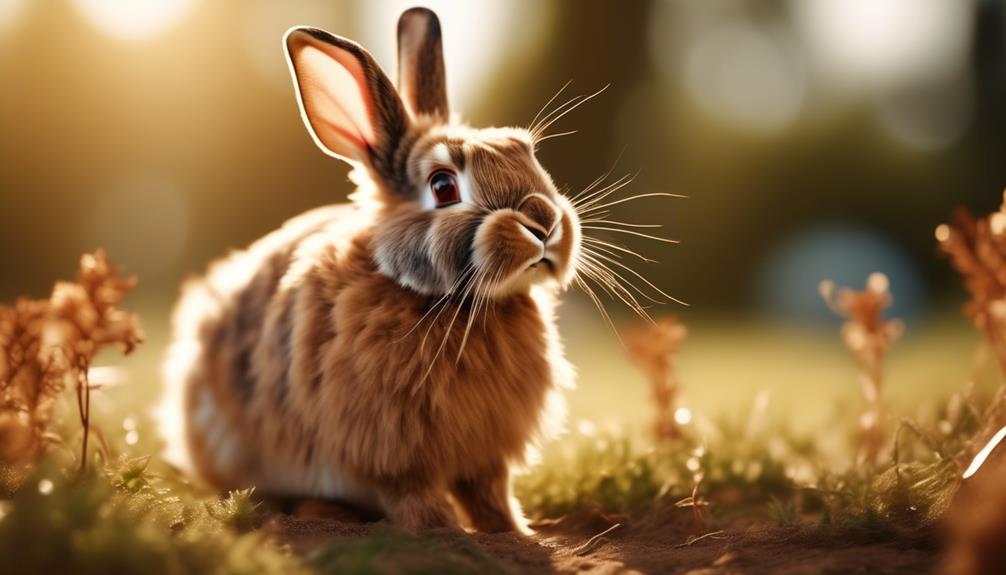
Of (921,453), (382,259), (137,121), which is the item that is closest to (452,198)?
(382,259)

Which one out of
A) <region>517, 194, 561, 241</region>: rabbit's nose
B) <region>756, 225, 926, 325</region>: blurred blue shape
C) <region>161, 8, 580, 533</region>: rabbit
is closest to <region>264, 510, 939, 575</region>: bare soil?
<region>161, 8, 580, 533</region>: rabbit

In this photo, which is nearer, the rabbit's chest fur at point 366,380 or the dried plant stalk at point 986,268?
the rabbit's chest fur at point 366,380

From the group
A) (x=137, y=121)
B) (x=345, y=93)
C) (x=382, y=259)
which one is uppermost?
(x=137, y=121)

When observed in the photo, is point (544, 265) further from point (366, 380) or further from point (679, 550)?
point (679, 550)

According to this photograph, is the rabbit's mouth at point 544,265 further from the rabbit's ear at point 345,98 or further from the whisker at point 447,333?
the rabbit's ear at point 345,98

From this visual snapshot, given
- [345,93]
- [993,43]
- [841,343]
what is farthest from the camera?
[993,43]

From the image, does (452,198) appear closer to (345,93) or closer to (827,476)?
(345,93)

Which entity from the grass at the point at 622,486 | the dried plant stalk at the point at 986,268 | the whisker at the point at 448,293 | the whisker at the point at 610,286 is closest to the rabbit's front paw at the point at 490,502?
the grass at the point at 622,486
